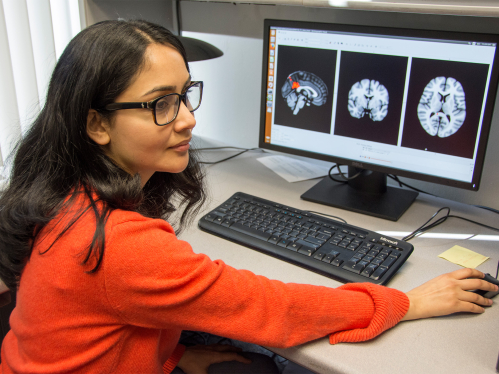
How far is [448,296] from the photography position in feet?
2.45

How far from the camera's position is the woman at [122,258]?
629 millimetres

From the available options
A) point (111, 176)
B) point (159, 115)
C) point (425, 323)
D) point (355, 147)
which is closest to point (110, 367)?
point (111, 176)

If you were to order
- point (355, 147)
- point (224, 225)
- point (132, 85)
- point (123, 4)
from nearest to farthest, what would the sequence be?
point (132, 85) → point (224, 225) → point (355, 147) → point (123, 4)

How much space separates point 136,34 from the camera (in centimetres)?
71

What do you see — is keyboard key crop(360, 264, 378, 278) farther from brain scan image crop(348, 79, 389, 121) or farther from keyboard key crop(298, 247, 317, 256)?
brain scan image crop(348, 79, 389, 121)

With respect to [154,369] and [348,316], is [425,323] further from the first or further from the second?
[154,369]

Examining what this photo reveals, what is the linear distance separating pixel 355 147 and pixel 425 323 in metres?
0.51

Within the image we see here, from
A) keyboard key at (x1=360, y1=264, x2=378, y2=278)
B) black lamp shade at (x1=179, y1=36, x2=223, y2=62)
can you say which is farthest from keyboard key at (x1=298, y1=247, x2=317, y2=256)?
black lamp shade at (x1=179, y1=36, x2=223, y2=62)

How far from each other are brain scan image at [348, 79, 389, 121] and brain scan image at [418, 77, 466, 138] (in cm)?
9

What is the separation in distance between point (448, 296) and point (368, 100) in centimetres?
51

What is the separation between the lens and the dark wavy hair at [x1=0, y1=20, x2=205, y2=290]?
676mm

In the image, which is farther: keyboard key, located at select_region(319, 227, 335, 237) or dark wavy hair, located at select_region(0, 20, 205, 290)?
keyboard key, located at select_region(319, 227, 335, 237)

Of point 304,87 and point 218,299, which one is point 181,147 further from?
point 304,87

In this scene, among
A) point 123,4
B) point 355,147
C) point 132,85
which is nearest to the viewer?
point 132,85
